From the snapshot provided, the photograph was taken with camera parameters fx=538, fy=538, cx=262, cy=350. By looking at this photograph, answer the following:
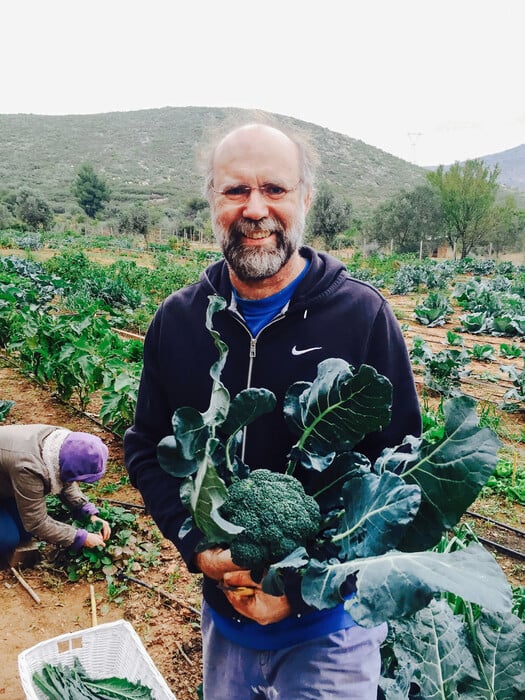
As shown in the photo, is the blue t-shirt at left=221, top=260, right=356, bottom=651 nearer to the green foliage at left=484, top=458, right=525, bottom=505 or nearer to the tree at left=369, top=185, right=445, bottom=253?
the green foliage at left=484, top=458, right=525, bottom=505

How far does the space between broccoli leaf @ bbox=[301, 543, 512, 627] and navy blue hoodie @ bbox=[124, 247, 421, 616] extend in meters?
0.50

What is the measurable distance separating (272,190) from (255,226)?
12 centimetres

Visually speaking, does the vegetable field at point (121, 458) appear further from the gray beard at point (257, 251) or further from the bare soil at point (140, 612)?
the gray beard at point (257, 251)

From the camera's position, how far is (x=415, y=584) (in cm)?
102

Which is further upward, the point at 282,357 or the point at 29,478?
the point at 282,357

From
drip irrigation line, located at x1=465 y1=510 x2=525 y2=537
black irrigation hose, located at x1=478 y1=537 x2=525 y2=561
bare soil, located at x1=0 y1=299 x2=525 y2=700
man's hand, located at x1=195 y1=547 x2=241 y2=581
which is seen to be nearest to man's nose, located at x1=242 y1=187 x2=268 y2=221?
man's hand, located at x1=195 y1=547 x2=241 y2=581

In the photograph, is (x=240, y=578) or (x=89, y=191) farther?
(x=89, y=191)

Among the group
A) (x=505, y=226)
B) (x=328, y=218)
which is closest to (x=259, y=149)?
(x=328, y=218)

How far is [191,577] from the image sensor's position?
3.26m

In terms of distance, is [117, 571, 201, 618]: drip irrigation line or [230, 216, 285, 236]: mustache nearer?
[230, 216, 285, 236]: mustache

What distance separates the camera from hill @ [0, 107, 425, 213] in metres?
63.2

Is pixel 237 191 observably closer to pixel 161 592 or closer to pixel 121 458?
pixel 161 592

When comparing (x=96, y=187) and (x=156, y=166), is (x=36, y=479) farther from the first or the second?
(x=156, y=166)

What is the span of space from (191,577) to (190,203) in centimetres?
4978
